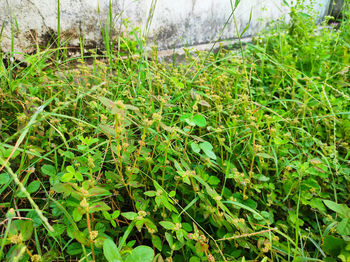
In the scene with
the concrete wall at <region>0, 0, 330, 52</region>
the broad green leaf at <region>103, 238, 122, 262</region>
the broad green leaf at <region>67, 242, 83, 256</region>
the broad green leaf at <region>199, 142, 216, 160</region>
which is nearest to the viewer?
the broad green leaf at <region>103, 238, 122, 262</region>

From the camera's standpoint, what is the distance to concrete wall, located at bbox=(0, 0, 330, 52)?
1.75m

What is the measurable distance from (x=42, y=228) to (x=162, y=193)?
18.4 inches

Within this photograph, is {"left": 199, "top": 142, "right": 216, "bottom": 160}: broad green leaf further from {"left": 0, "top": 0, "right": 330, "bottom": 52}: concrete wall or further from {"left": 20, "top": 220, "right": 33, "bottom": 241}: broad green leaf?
{"left": 0, "top": 0, "right": 330, "bottom": 52}: concrete wall

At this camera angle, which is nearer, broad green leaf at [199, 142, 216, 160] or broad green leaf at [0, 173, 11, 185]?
broad green leaf at [0, 173, 11, 185]

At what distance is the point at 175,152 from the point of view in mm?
1191

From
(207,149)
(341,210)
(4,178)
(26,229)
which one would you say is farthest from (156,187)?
(341,210)

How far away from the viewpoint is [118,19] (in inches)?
86.2

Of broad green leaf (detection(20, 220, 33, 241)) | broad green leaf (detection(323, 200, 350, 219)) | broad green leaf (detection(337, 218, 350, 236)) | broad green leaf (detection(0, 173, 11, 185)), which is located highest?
broad green leaf (detection(0, 173, 11, 185))

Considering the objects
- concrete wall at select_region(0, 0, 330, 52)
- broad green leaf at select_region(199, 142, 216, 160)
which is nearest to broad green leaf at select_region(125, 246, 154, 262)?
broad green leaf at select_region(199, 142, 216, 160)

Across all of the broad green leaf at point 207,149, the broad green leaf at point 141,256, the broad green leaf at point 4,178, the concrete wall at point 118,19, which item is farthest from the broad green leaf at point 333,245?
the concrete wall at point 118,19

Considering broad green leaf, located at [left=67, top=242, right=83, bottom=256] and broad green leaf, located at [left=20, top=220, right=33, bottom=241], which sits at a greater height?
broad green leaf, located at [left=20, top=220, right=33, bottom=241]

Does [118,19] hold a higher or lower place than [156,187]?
higher

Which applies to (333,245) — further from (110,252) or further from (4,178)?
(4,178)

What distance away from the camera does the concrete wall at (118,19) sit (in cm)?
175
